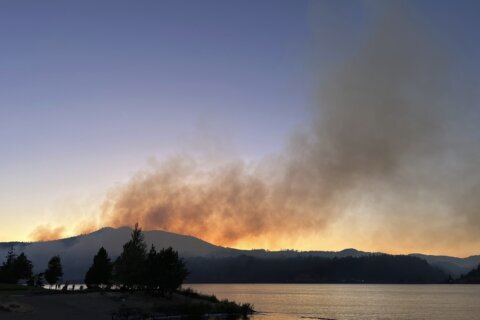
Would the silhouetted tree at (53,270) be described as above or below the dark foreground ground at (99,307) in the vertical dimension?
above

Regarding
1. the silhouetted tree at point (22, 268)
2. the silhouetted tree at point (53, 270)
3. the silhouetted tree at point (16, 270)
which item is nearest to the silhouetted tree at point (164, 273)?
the silhouetted tree at point (53, 270)

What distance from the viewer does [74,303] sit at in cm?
8325

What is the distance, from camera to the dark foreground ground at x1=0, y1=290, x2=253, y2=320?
7056 centimetres

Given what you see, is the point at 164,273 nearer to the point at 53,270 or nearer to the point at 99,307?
the point at 99,307

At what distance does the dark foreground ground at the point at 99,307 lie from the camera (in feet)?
232

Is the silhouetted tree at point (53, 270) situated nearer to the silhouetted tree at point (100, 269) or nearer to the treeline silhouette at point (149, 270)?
the silhouetted tree at point (100, 269)

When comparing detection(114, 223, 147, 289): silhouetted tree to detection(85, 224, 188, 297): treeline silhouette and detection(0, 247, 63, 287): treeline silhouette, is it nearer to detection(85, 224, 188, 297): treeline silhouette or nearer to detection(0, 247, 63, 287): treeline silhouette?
detection(85, 224, 188, 297): treeline silhouette

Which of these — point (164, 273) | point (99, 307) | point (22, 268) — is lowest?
point (99, 307)

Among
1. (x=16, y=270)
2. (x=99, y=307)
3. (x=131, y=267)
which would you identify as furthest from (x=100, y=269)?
(x=99, y=307)

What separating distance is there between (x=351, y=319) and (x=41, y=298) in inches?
2911

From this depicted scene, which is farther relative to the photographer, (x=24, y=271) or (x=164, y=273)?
(x=24, y=271)

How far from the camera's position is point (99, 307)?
8494 cm

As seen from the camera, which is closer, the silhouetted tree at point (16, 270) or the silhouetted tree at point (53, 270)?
the silhouetted tree at point (16, 270)

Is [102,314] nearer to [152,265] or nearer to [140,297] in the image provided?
[140,297]
